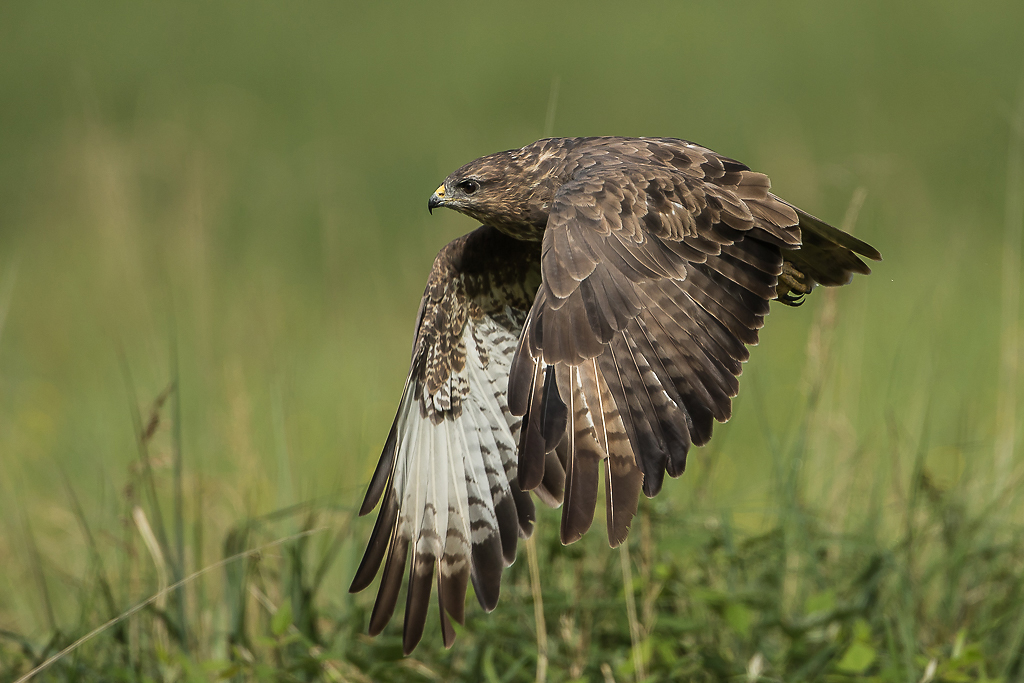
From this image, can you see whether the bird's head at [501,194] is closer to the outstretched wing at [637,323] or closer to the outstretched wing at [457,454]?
the outstretched wing at [457,454]

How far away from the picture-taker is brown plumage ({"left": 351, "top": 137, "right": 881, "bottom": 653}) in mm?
2748

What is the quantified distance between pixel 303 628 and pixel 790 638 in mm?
1689

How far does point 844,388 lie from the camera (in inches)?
205

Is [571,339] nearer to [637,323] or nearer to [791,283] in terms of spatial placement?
[637,323]

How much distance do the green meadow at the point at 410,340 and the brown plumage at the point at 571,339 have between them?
0.82 ft

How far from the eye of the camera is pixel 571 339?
2816 mm

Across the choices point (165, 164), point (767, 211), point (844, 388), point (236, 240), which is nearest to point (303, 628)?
point (767, 211)

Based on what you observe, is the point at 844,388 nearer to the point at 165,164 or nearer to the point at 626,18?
the point at 165,164

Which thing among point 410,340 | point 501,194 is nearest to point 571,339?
point 501,194

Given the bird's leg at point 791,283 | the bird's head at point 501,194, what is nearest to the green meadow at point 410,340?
the bird's leg at point 791,283

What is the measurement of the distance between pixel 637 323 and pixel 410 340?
5629 mm

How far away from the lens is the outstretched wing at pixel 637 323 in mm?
2703

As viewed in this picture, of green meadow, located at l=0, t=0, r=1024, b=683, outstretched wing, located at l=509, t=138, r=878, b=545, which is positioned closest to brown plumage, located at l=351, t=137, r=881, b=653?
outstretched wing, located at l=509, t=138, r=878, b=545

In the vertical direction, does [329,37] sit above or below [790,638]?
above
